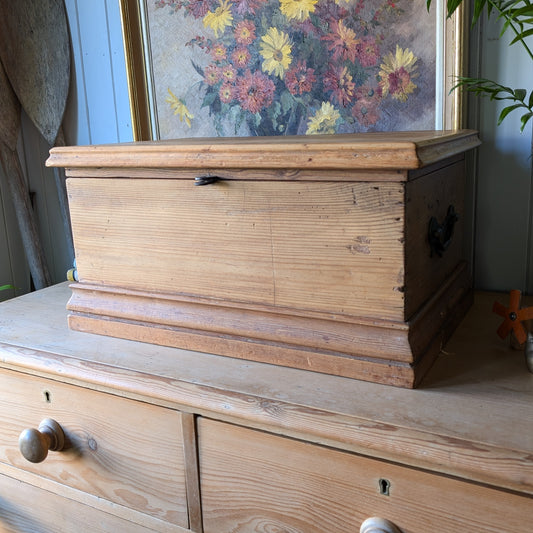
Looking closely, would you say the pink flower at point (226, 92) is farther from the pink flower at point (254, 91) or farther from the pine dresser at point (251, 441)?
the pine dresser at point (251, 441)

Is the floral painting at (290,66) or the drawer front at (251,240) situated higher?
the floral painting at (290,66)

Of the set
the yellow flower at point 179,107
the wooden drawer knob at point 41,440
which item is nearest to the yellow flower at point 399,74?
the yellow flower at point 179,107

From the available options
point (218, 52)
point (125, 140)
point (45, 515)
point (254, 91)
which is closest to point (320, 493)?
A: point (45, 515)

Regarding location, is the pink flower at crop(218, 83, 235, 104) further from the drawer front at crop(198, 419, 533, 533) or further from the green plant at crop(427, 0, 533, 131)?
the drawer front at crop(198, 419, 533, 533)

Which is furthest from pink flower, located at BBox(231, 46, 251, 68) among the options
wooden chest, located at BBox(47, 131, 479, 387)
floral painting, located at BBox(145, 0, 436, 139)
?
wooden chest, located at BBox(47, 131, 479, 387)

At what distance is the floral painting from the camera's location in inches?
45.2

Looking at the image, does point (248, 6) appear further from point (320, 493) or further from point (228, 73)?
point (320, 493)

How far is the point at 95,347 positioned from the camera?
1.01 metres

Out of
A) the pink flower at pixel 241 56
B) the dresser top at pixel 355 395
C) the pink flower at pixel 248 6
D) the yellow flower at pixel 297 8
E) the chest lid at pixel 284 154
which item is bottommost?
the dresser top at pixel 355 395

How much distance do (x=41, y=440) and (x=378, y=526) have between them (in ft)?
1.81

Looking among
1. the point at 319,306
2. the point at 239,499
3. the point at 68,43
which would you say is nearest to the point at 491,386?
the point at 319,306

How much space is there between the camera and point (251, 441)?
0.81 metres

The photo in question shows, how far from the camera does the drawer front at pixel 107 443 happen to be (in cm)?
89

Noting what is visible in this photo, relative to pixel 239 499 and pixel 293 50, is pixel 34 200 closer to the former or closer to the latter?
pixel 293 50
